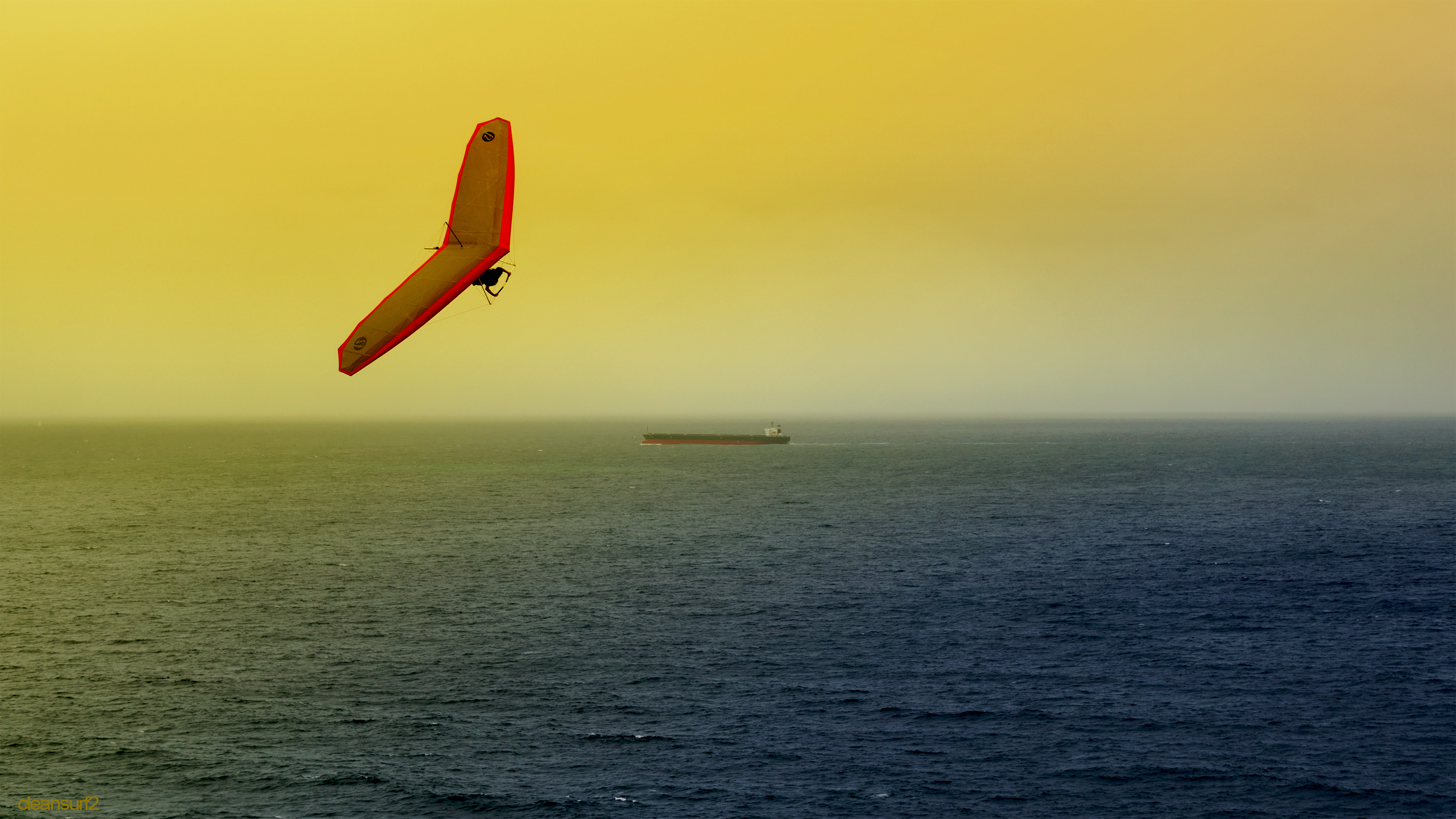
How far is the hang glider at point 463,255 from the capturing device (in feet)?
34.9

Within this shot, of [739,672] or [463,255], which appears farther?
[739,672]

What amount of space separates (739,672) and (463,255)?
171 feet

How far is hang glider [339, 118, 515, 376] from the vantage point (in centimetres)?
1063

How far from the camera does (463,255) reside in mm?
11297

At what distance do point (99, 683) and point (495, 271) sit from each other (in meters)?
60.8

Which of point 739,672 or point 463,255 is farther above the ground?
point 463,255

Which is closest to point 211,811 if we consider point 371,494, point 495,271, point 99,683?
point 99,683

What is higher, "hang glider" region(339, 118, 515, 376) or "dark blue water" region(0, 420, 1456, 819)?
"hang glider" region(339, 118, 515, 376)

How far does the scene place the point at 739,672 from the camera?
60531mm

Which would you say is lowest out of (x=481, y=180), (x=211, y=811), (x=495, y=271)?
(x=211, y=811)

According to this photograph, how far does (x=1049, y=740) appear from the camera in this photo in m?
49.7

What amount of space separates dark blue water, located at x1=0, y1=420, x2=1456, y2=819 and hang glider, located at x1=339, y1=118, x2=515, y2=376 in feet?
120

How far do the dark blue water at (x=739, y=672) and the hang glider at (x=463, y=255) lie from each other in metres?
36.5

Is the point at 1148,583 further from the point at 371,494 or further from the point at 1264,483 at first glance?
the point at 371,494
